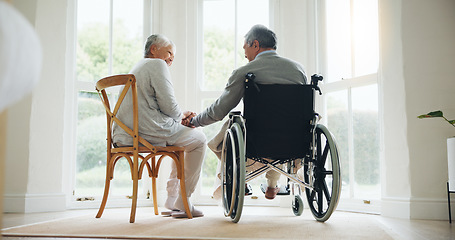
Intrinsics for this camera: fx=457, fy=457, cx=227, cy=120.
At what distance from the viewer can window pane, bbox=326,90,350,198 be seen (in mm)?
3738

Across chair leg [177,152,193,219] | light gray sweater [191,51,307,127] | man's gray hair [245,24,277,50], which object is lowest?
chair leg [177,152,193,219]

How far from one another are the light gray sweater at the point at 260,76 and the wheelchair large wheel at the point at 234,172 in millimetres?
210

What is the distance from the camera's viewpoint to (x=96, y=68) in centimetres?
400

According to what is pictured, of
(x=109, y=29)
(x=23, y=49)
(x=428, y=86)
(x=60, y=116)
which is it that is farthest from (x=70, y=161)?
(x=23, y=49)

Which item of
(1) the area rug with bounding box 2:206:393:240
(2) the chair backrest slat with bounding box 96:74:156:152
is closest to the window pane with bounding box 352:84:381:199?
(1) the area rug with bounding box 2:206:393:240

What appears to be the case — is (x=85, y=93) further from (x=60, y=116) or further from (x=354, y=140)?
(x=354, y=140)

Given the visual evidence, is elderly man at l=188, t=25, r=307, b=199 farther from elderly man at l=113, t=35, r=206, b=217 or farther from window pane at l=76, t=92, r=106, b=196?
window pane at l=76, t=92, r=106, b=196

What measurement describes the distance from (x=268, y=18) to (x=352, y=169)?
165cm

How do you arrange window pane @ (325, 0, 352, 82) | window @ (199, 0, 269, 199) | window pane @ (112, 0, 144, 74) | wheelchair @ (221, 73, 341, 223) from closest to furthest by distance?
wheelchair @ (221, 73, 341, 223) < window pane @ (325, 0, 352, 82) < window pane @ (112, 0, 144, 74) < window @ (199, 0, 269, 199)

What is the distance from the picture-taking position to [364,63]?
368 cm

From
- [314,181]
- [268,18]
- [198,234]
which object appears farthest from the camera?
[268,18]

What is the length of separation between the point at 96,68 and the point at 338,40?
2.12 m

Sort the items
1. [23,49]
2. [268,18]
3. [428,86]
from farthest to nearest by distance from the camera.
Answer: [268,18] → [428,86] → [23,49]

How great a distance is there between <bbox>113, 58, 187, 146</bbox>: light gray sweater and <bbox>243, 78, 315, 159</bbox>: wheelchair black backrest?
1.80 feet
